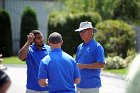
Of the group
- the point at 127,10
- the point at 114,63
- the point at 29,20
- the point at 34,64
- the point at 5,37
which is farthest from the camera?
the point at 127,10

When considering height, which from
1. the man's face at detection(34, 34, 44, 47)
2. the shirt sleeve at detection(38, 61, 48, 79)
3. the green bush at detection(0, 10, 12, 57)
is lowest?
the green bush at detection(0, 10, 12, 57)

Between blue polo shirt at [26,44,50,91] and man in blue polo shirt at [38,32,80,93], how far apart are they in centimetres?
131

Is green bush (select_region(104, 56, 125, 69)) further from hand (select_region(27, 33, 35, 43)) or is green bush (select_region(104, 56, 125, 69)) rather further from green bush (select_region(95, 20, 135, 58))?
hand (select_region(27, 33, 35, 43))

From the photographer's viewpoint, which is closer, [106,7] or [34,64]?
[34,64]

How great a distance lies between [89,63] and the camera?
289 inches

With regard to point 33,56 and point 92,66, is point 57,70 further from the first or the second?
point 33,56

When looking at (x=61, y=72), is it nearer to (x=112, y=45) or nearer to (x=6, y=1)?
(x=112, y=45)

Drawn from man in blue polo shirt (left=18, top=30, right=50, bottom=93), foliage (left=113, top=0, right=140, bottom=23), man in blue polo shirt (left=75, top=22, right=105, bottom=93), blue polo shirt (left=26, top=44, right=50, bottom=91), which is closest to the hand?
man in blue polo shirt (left=18, top=30, right=50, bottom=93)

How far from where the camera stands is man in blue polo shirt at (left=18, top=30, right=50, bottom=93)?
24.9 ft

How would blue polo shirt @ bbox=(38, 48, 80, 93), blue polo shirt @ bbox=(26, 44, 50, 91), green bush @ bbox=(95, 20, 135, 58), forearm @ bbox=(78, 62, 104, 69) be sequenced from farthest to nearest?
green bush @ bbox=(95, 20, 135, 58), blue polo shirt @ bbox=(26, 44, 50, 91), forearm @ bbox=(78, 62, 104, 69), blue polo shirt @ bbox=(38, 48, 80, 93)

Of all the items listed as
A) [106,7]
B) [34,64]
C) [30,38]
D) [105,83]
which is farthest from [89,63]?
[106,7]

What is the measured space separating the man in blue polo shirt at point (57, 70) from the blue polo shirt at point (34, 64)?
1.31m

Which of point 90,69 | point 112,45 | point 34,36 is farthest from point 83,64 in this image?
point 112,45

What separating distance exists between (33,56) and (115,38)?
1672 centimetres
